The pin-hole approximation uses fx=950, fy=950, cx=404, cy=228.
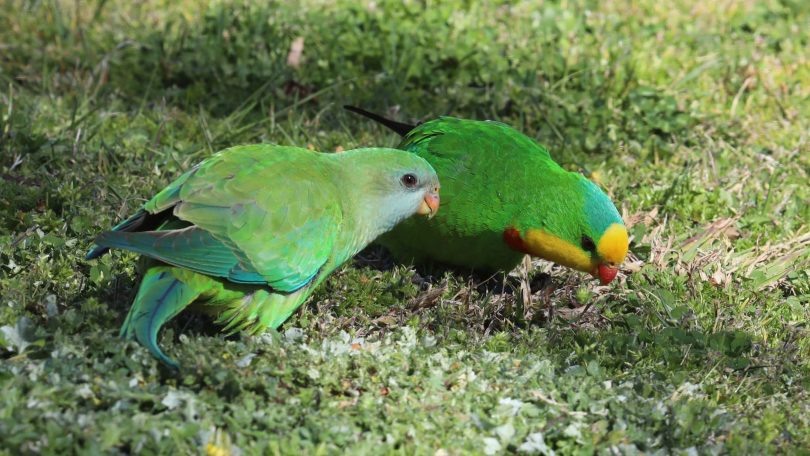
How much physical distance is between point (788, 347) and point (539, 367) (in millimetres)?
1171

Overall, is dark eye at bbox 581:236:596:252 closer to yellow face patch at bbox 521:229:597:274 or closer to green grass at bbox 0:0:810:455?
yellow face patch at bbox 521:229:597:274

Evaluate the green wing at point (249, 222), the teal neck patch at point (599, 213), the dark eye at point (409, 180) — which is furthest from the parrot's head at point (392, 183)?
the teal neck patch at point (599, 213)

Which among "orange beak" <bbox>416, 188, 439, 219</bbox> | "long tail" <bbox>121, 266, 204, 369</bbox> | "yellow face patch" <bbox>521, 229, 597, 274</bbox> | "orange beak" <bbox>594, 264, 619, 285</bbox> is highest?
"orange beak" <bbox>416, 188, 439, 219</bbox>

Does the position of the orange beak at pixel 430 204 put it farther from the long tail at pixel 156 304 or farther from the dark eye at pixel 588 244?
the long tail at pixel 156 304

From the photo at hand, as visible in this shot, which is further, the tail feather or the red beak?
the red beak

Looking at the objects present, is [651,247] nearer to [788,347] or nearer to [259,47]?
[788,347]

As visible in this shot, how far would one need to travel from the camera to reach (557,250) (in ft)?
13.1

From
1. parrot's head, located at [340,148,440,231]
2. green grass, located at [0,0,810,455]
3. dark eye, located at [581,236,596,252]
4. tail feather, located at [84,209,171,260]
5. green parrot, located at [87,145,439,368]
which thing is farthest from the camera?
dark eye, located at [581,236,596,252]

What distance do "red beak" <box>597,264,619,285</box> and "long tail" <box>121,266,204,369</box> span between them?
168cm

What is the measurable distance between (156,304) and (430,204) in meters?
1.28

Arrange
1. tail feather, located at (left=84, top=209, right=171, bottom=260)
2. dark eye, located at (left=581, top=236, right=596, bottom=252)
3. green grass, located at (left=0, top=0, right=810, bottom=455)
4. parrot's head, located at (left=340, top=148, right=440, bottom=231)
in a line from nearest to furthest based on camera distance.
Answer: green grass, located at (left=0, top=0, right=810, bottom=455)
tail feather, located at (left=84, top=209, right=171, bottom=260)
parrot's head, located at (left=340, top=148, right=440, bottom=231)
dark eye, located at (left=581, top=236, right=596, bottom=252)

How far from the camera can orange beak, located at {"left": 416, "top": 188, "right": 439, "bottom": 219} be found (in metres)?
3.98

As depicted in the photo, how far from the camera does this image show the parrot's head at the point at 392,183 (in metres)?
3.84

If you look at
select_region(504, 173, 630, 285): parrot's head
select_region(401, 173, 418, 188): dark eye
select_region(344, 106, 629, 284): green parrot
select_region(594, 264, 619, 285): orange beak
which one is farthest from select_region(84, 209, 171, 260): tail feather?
select_region(594, 264, 619, 285): orange beak
